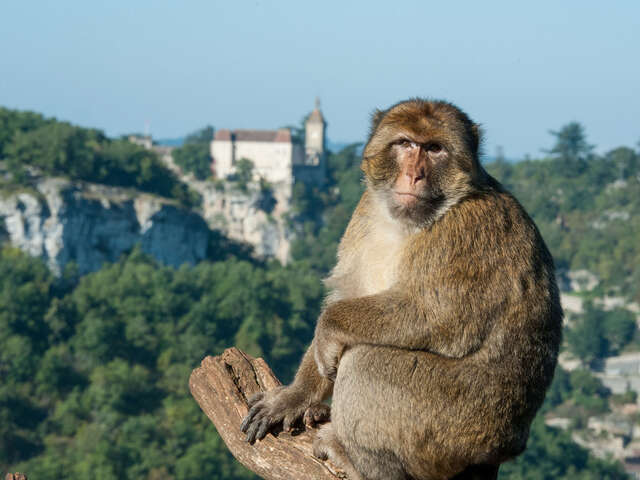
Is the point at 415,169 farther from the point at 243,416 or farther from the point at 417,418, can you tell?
the point at 243,416

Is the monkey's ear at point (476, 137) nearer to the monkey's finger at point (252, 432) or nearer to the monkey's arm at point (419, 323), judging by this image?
the monkey's arm at point (419, 323)

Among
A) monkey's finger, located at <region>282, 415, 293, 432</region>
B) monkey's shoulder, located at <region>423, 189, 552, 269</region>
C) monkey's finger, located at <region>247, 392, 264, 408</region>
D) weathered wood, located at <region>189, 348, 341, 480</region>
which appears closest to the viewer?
monkey's shoulder, located at <region>423, 189, 552, 269</region>

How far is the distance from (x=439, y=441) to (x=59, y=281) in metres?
85.1

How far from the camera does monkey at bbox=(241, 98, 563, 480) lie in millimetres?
4641

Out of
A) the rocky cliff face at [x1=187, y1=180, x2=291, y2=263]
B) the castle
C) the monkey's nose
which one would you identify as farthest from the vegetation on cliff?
the monkey's nose

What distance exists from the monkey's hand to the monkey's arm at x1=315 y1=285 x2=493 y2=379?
0.71 m

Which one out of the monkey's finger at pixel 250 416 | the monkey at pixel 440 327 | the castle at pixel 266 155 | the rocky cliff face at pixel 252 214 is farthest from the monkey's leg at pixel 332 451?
the castle at pixel 266 155

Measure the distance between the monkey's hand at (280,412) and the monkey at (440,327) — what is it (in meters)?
0.36

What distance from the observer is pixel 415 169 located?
4.81m

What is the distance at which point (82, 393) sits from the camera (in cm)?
6756

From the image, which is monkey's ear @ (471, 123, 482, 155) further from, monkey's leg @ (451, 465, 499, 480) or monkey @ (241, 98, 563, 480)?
monkey's leg @ (451, 465, 499, 480)

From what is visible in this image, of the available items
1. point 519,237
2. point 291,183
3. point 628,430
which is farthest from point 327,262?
point 519,237

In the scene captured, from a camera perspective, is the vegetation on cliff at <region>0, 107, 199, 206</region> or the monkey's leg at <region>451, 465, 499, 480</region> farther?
the vegetation on cliff at <region>0, 107, 199, 206</region>

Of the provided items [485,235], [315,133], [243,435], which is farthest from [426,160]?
[315,133]
